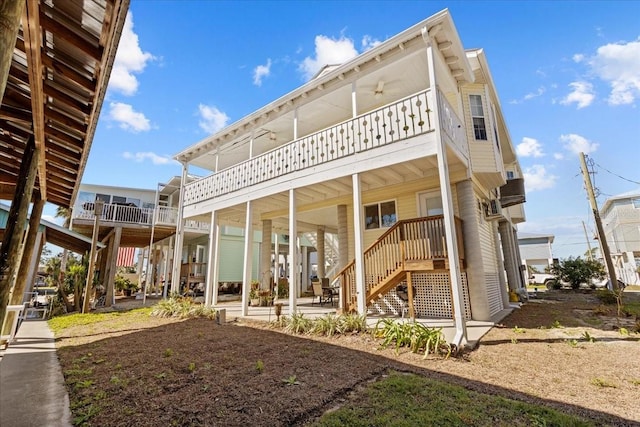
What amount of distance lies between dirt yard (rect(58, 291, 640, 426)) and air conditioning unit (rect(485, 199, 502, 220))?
153 inches

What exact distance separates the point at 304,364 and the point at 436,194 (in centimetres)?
667

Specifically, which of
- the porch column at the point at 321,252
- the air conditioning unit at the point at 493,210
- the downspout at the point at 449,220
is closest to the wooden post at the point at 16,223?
the downspout at the point at 449,220

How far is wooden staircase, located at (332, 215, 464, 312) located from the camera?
7.54 m

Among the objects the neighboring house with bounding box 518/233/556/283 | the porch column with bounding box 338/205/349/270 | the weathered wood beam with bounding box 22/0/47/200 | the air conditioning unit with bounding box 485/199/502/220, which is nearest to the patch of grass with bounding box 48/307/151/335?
the weathered wood beam with bounding box 22/0/47/200

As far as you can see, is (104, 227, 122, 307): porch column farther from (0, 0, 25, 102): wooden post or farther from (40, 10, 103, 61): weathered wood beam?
(0, 0, 25, 102): wooden post

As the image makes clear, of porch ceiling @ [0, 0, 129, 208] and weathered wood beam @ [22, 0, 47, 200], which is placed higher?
porch ceiling @ [0, 0, 129, 208]

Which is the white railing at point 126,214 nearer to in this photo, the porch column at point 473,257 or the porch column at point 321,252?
the porch column at point 321,252

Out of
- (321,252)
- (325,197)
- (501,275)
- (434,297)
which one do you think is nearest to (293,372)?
(434,297)

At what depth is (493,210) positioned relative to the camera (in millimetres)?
10281

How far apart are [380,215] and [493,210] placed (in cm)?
393

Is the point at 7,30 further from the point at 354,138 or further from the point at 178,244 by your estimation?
the point at 178,244

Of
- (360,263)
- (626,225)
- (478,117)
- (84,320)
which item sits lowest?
(84,320)

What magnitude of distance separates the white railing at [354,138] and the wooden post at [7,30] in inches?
262

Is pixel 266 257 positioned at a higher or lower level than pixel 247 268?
higher
